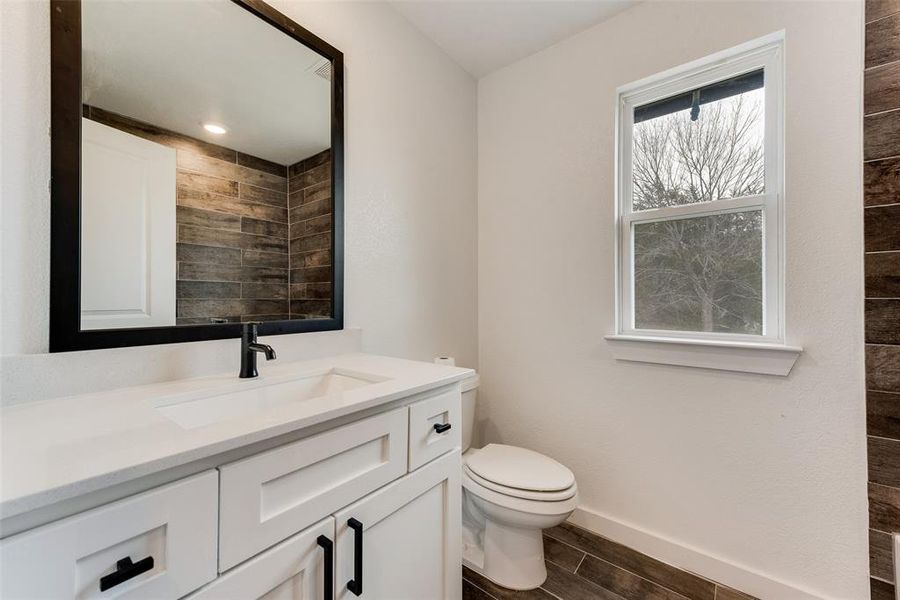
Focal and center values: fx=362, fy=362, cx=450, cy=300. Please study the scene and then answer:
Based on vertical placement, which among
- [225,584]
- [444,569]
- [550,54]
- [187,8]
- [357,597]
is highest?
[550,54]

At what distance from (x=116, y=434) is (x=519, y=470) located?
50.9 inches

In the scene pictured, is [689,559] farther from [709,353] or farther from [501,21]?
[501,21]

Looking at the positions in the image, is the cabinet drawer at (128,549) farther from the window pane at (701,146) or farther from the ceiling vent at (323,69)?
the window pane at (701,146)

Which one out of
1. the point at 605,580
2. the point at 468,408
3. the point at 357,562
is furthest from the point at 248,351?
the point at 605,580

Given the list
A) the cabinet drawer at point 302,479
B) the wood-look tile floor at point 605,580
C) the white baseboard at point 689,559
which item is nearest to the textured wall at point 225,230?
the cabinet drawer at point 302,479

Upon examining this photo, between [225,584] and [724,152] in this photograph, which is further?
[724,152]

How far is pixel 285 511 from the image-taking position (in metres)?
0.68

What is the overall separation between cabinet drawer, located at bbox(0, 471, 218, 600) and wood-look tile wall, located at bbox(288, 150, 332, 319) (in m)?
0.79

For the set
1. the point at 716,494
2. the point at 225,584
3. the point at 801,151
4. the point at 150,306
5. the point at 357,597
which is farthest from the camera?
the point at 716,494

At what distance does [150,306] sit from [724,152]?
2136mm

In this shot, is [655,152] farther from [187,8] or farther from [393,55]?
[187,8]

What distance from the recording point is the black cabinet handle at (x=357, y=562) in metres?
0.77

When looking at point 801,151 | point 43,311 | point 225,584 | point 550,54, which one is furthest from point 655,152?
point 43,311

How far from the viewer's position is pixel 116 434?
0.61 m
